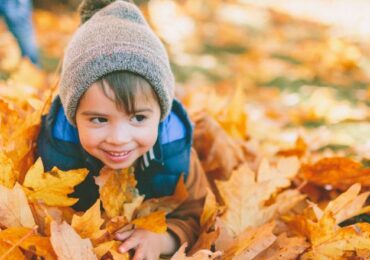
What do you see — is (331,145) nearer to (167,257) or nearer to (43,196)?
(167,257)

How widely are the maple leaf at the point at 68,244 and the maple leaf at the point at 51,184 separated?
0.17m

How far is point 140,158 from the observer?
1540mm

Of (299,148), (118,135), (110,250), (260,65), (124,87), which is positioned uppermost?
(124,87)

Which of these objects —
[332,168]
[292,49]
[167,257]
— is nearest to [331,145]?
[332,168]

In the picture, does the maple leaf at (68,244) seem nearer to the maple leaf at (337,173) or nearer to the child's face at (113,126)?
the child's face at (113,126)

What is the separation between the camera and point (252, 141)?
6.66ft

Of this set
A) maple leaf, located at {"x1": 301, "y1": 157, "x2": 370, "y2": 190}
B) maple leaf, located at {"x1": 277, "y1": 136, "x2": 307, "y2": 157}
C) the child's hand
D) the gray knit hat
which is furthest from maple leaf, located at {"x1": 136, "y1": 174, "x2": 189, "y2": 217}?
maple leaf, located at {"x1": 277, "y1": 136, "x2": 307, "y2": 157}

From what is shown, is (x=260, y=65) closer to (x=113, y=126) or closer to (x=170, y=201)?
(x=170, y=201)

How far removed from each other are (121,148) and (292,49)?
3201 mm

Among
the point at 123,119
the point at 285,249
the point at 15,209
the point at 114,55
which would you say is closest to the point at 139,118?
the point at 123,119

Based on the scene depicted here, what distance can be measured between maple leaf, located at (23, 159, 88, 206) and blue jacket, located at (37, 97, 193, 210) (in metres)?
0.18

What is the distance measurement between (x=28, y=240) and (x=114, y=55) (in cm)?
51

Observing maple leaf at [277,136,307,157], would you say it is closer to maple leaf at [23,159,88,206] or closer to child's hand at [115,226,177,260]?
child's hand at [115,226,177,260]

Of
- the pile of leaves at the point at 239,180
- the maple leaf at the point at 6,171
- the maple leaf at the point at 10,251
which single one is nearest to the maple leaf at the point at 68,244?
the pile of leaves at the point at 239,180
